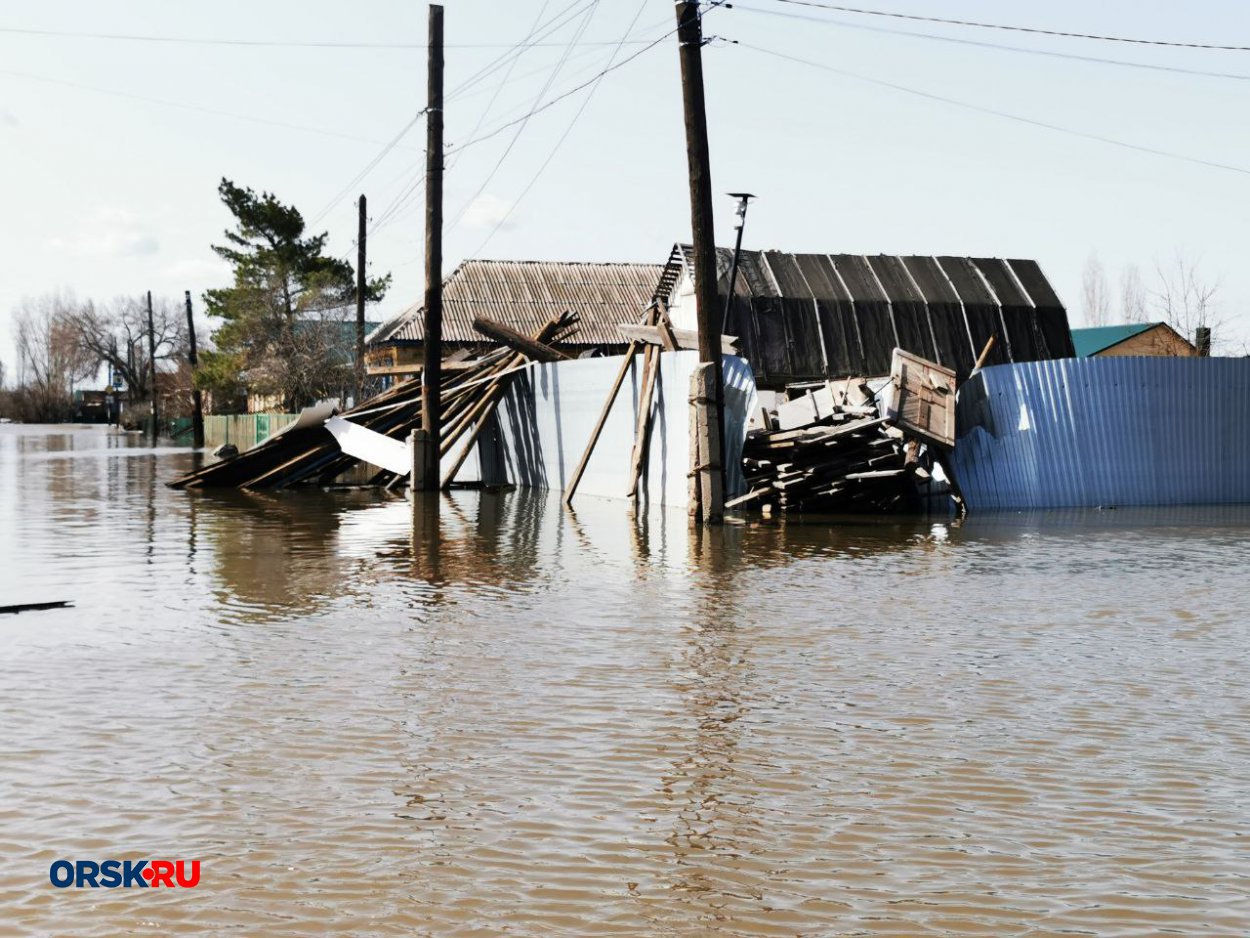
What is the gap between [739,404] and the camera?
65.9 feet

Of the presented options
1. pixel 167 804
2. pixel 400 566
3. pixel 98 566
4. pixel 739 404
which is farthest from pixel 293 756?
pixel 739 404

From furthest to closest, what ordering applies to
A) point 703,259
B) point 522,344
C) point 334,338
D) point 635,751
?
point 334,338 → point 522,344 → point 703,259 → point 635,751

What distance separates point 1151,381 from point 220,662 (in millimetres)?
16966

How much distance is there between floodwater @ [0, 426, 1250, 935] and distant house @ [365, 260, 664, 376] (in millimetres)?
35346

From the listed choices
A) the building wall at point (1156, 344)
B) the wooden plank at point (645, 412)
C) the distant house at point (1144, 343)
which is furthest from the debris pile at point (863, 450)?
the building wall at point (1156, 344)

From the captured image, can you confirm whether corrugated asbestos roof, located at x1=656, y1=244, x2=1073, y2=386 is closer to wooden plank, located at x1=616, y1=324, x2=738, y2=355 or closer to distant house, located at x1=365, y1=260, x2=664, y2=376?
distant house, located at x1=365, y1=260, x2=664, y2=376

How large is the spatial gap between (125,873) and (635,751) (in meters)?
2.32

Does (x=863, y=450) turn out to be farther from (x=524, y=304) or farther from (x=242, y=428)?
(x=242, y=428)

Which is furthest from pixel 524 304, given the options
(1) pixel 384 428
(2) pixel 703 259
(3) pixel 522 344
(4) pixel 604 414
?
(2) pixel 703 259

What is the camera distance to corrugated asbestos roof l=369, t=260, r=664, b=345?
48.5m

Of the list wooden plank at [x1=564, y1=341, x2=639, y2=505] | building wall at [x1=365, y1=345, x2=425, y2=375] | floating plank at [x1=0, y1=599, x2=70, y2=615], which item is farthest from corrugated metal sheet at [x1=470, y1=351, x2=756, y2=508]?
building wall at [x1=365, y1=345, x2=425, y2=375]

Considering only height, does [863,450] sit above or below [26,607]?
above

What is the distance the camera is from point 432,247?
2506 centimetres

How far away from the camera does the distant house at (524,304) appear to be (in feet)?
159
